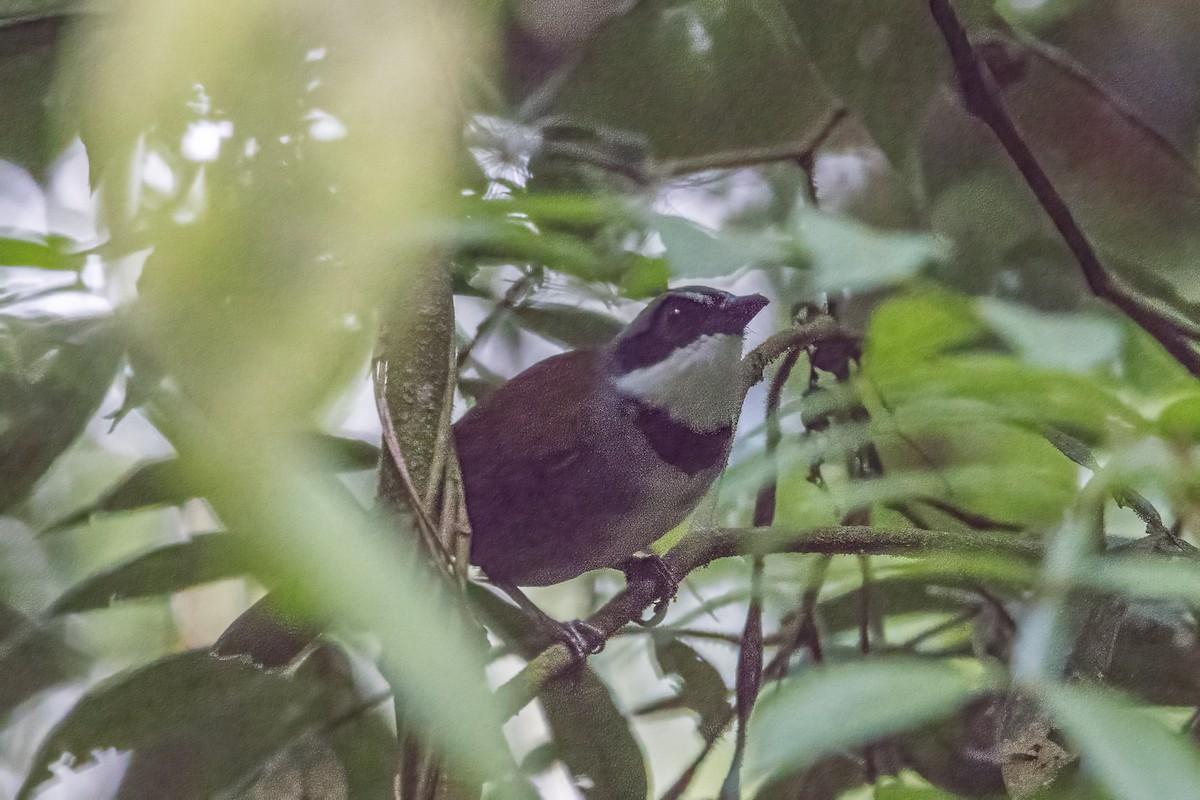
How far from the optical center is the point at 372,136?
0.61m

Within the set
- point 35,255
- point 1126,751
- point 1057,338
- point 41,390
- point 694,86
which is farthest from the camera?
point 694,86

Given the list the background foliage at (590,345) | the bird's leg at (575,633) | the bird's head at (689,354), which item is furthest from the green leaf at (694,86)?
the bird's leg at (575,633)

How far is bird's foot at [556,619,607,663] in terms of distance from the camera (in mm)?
668

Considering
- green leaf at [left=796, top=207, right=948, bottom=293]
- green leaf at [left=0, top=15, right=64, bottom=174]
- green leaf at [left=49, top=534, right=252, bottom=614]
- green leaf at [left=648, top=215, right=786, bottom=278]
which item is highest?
green leaf at [left=0, top=15, right=64, bottom=174]

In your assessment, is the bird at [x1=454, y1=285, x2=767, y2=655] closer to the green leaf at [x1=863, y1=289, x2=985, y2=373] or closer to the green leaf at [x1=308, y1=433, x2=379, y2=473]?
the green leaf at [x1=308, y1=433, x2=379, y2=473]

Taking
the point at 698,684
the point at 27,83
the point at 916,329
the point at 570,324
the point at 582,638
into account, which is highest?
the point at 27,83

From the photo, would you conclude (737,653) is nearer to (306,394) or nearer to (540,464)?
(540,464)

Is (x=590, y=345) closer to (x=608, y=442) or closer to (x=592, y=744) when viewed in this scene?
(x=608, y=442)

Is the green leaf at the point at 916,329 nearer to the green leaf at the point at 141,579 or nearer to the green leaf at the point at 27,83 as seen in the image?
the green leaf at the point at 141,579

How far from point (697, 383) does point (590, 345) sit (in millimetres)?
100

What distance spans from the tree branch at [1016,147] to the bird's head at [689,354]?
0.72 feet

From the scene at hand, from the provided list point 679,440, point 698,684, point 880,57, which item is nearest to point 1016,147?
point 880,57

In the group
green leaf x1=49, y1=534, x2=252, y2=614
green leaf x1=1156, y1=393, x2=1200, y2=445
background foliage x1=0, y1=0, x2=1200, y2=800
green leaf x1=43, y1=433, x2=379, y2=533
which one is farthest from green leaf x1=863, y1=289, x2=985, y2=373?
green leaf x1=49, y1=534, x2=252, y2=614

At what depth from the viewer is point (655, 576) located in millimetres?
810
